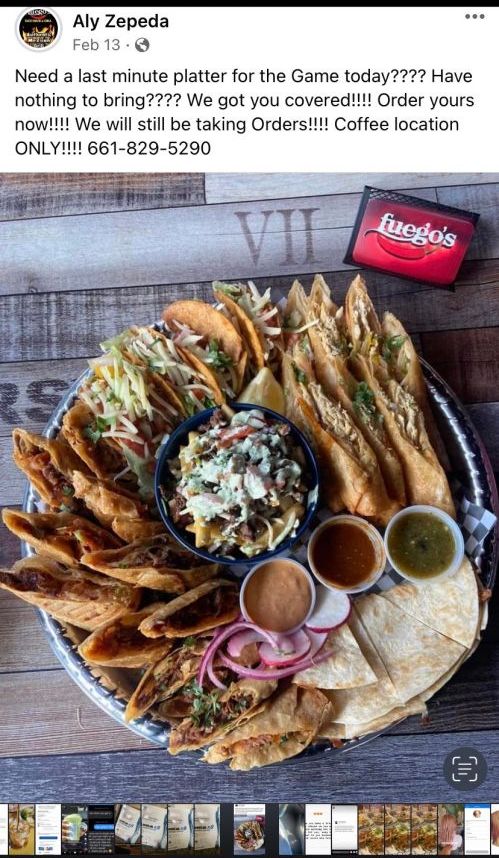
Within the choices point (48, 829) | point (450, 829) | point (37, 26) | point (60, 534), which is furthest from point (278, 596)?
point (37, 26)

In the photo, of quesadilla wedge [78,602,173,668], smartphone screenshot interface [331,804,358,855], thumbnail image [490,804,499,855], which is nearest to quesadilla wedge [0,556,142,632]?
quesadilla wedge [78,602,173,668]

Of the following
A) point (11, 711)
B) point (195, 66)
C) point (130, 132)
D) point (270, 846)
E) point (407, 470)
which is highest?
point (195, 66)

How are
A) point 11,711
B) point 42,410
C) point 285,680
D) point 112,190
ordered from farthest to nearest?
point 112,190 < point 42,410 < point 11,711 < point 285,680

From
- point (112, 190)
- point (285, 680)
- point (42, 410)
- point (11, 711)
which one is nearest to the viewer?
point (285, 680)

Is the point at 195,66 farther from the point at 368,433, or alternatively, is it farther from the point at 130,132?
the point at 368,433

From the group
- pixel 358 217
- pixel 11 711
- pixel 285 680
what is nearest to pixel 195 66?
pixel 358 217
